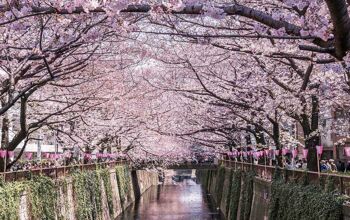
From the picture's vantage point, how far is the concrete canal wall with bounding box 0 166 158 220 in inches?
623

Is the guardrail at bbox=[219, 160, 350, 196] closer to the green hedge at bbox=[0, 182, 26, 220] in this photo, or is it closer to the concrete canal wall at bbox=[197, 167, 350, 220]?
the concrete canal wall at bbox=[197, 167, 350, 220]

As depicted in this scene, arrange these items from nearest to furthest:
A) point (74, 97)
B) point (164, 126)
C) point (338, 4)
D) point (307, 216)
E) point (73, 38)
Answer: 1. point (338, 4)
2. point (73, 38)
3. point (307, 216)
4. point (74, 97)
5. point (164, 126)

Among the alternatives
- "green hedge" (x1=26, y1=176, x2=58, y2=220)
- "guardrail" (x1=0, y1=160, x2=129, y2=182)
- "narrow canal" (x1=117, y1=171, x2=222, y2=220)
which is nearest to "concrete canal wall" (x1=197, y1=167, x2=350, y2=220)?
"green hedge" (x1=26, y1=176, x2=58, y2=220)

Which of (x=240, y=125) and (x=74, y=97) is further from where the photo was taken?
(x=240, y=125)

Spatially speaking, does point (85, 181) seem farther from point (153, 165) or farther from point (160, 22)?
point (153, 165)

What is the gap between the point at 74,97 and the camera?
2152 cm

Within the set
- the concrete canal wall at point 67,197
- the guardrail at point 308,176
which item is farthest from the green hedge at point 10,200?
the guardrail at point 308,176

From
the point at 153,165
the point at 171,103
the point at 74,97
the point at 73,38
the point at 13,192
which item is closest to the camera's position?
the point at 73,38

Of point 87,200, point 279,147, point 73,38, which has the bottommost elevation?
point 87,200

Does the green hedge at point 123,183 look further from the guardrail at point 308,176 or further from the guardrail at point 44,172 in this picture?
the guardrail at point 308,176

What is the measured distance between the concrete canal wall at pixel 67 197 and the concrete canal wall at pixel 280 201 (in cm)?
791

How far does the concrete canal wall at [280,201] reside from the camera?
11.9 meters

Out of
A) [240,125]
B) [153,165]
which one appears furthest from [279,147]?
[153,165]

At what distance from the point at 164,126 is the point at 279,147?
1811 cm
